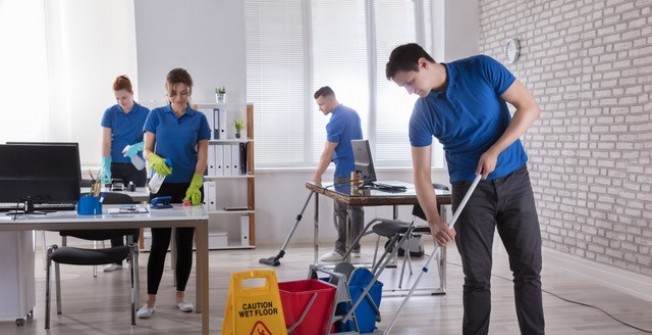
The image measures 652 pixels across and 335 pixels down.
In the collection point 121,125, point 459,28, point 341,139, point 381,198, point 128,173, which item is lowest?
point 381,198

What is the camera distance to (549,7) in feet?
18.0

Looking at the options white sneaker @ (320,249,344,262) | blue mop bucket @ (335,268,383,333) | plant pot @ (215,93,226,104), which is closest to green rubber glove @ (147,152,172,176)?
blue mop bucket @ (335,268,383,333)

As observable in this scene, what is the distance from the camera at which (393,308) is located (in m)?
4.14

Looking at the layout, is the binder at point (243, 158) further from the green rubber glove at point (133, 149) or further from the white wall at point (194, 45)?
the green rubber glove at point (133, 149)

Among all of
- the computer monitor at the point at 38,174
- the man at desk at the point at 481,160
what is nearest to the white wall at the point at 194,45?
the computer monitor at the point at 38,174

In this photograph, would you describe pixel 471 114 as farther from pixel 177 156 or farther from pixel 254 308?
pixel 177 156

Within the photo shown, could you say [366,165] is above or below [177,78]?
below

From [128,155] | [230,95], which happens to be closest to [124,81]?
[128,155]

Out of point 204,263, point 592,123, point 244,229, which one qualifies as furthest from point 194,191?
point 592,123

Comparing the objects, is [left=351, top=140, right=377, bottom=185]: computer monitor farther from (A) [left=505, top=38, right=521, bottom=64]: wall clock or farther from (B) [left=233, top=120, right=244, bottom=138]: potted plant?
(A) [left=505, top=38, right=521, bottom=64]: wall clock

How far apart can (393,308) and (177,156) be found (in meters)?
1.68

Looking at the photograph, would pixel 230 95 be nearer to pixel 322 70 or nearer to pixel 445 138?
pixel 322 70

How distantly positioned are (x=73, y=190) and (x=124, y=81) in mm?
2024

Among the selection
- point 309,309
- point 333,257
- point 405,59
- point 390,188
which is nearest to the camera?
point 405,59
